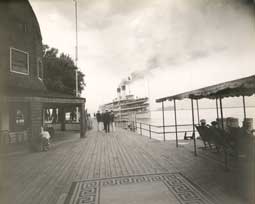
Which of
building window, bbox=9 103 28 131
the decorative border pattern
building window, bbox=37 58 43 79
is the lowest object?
the decorative border pattern

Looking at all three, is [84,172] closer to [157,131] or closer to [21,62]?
[21,62]

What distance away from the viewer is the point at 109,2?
3389 millimetres

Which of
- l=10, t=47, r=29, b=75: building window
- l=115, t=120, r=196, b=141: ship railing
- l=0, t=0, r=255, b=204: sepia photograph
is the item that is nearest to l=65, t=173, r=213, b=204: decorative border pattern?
l=0, t=0, r=255, b=204: sepia photograph

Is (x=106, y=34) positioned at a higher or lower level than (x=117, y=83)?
higher

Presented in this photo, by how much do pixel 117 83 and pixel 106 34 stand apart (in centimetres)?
99

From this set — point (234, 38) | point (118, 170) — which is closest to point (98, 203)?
point (118, 170)

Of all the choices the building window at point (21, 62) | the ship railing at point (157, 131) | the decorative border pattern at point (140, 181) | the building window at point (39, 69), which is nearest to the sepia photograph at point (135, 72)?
the decorative border pattern at point (140, 181)

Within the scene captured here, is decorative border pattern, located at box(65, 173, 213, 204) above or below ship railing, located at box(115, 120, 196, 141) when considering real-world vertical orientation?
below

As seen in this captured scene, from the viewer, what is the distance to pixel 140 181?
3391 mm

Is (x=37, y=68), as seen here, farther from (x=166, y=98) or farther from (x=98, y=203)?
(x=98, y=203)

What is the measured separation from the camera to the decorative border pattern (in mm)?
2773

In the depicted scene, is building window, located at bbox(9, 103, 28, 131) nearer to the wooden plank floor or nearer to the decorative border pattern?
the wooden plank floor

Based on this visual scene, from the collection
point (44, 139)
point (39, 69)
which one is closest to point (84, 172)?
point (44, 139)

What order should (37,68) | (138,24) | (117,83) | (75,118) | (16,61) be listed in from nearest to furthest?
(138,24)
(117,83)
(16,61)
(37,68)
(75,118)
